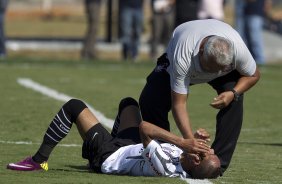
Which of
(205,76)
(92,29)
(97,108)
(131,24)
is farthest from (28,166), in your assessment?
(92,29)

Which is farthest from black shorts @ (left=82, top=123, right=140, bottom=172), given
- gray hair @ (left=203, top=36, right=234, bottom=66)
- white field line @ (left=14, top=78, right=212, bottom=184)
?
white field line @ (left=14, top=78, right=212, bottom=184)

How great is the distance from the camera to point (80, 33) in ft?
133

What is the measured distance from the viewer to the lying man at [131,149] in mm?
9289

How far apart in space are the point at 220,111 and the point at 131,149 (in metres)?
0.89

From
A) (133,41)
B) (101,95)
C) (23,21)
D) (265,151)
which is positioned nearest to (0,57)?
(133,41)

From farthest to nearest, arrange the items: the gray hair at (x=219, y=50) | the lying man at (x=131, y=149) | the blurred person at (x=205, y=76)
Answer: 1. the lying man at (x=131, y=149)
2. the blurred person at (x=205, y=76)
3. the gray hair at (x=219, y=50)

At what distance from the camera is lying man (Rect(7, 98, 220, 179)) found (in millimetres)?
9289

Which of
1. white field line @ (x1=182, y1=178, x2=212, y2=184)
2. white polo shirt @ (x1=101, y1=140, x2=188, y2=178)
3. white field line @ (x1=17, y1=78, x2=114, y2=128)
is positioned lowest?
white field line @ (x1=17, y1=78, x2=114, y2=128)

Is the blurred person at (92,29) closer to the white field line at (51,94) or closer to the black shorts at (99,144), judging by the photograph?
the white field line at (51,94)

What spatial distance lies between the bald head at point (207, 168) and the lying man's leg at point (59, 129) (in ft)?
3.55

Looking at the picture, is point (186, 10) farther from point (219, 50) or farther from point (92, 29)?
point (219, 50)

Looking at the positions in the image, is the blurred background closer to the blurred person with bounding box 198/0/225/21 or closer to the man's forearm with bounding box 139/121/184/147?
the blurred person with bounding box 198/0/225/21

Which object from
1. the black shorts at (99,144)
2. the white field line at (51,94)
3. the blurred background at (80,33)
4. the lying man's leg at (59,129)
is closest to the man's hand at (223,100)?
the black shorts at (99,144)

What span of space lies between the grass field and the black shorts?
0.45 ft
